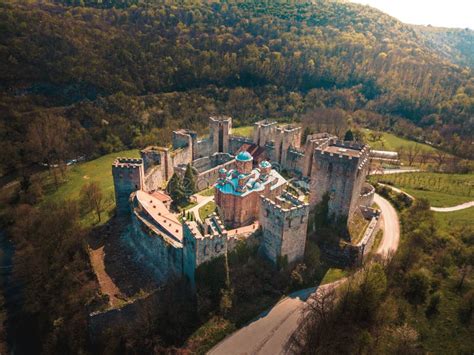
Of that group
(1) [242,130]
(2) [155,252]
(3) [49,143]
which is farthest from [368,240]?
(3) [49,143]

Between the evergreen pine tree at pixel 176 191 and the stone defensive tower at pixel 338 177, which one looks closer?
the stone defensive tower at pixel 338 177

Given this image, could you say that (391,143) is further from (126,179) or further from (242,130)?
(126,179)

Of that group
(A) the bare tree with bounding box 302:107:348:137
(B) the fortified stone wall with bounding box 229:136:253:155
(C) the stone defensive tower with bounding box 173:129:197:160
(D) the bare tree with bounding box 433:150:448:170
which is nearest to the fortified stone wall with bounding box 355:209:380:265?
(B) the fortified stone wall with bounding box 229:136:253:155

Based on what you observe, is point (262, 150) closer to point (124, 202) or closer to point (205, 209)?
point (205, 209)

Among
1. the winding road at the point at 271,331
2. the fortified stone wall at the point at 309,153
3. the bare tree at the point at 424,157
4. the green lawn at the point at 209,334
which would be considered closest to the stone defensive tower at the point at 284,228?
the winding road at the point at 271,331

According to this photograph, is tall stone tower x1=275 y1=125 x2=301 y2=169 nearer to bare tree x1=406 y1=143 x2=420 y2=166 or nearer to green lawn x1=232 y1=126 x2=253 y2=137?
green lawn x1=232 y1=126 x2=253 y2=137

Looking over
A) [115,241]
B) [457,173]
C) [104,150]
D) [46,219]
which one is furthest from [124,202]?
[457,173]

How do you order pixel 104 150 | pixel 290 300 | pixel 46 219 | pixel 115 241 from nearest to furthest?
pixel 290 300
pixel 115 241
pixel 46 219
pixel 104 150

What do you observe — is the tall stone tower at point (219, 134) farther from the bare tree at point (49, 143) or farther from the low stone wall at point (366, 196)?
the bare tree at point (49, 143)
